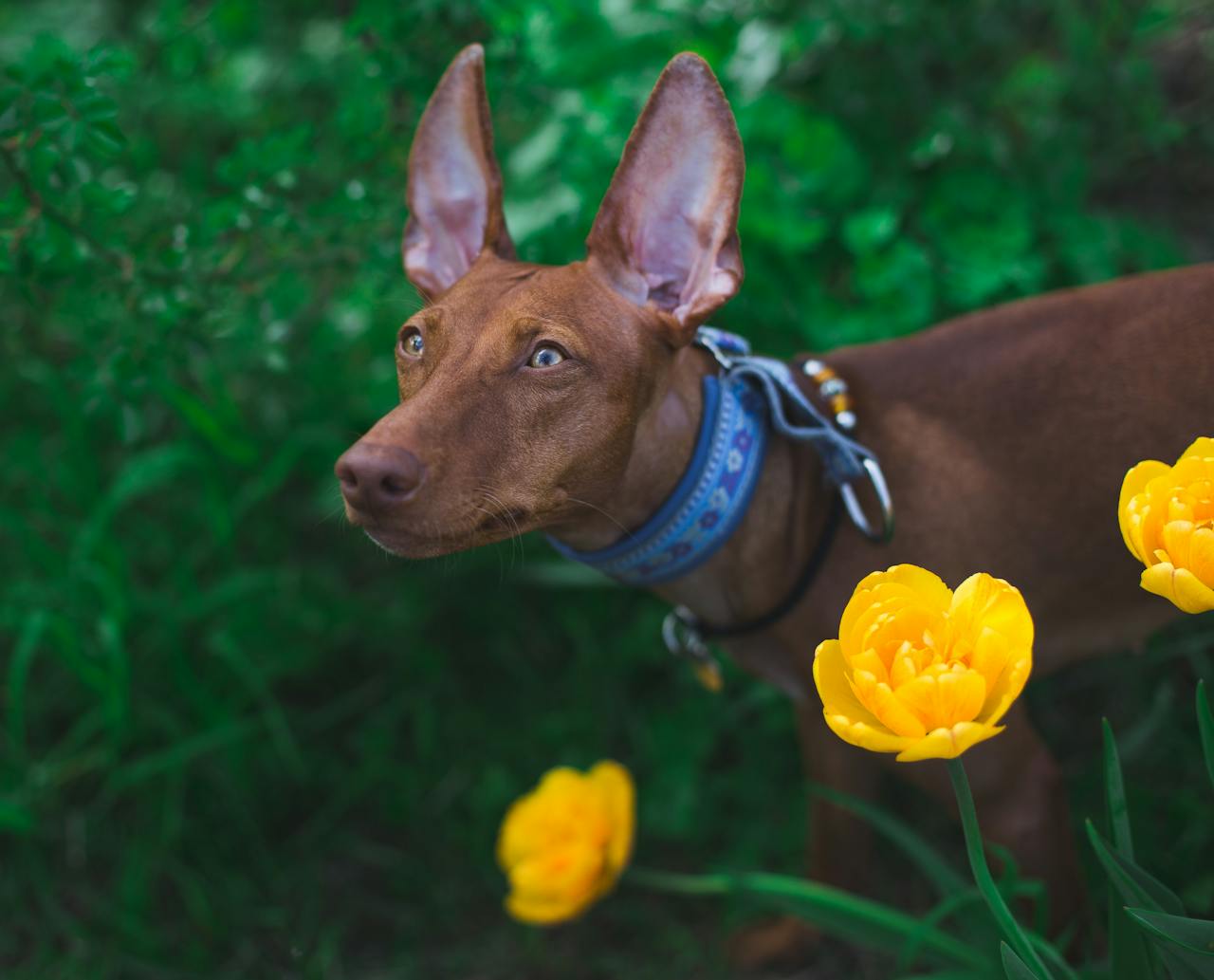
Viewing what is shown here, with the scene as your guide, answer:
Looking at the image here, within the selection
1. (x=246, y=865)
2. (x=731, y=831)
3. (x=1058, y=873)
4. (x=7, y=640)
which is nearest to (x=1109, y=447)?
(x=1058, y=873)

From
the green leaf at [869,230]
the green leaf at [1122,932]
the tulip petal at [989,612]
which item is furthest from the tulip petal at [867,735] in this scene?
the green leaf at [869,230]

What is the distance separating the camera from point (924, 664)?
48.8 inches

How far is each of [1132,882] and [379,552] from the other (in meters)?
2.25

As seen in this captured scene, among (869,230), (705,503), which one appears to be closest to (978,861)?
(705,503)

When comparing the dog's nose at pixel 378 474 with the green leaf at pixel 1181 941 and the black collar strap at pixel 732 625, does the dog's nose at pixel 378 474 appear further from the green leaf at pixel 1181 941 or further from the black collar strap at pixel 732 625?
the green leaf at pixel 1181 941

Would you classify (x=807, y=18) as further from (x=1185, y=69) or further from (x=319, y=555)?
(x=319, y=555)

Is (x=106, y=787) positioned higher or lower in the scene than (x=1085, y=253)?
lower

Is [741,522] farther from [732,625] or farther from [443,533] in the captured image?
[443,533]

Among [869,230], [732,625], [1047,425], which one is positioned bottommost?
[732,625]

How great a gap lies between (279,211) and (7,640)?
155cm

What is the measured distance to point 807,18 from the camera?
3088mm

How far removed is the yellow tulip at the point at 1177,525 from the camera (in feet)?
4.10


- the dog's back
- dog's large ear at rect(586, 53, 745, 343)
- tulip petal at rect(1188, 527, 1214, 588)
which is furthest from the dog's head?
tulip petal at rect(1188, 527, 1214, 588)

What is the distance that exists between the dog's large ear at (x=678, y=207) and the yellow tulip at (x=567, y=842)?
1.01 meters
